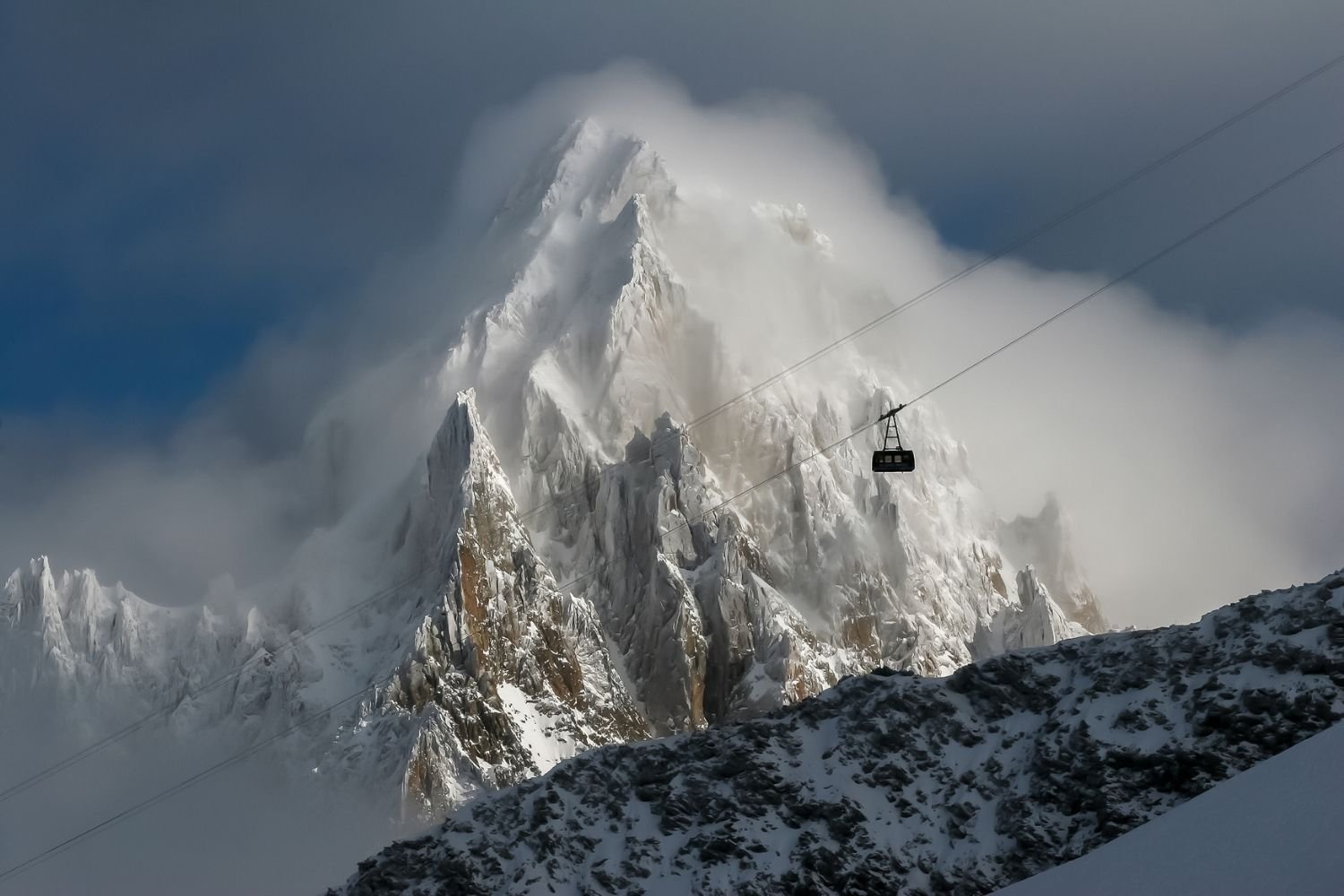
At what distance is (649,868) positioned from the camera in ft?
329

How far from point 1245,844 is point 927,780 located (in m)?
50.6

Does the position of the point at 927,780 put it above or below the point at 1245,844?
above

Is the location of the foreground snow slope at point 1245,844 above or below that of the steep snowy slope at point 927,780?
below

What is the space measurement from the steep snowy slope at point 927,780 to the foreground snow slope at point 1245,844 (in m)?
31.6

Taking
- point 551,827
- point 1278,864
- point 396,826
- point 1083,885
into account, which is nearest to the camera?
point 1278,864

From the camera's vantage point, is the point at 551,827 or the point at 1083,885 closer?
A: the point at 1083,885

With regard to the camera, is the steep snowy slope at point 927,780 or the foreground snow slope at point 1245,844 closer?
the foreground snow slope at point 1245,844

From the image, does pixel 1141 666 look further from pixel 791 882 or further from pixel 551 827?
pixel 551 827

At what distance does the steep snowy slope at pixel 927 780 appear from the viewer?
9806 centimetres

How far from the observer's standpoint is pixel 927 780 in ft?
347

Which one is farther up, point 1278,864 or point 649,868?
point 649,868

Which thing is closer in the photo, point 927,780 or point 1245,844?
point 1245,844

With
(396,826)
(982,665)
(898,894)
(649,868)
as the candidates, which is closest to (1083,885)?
(898,894)

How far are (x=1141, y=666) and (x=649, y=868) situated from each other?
1386 inches
